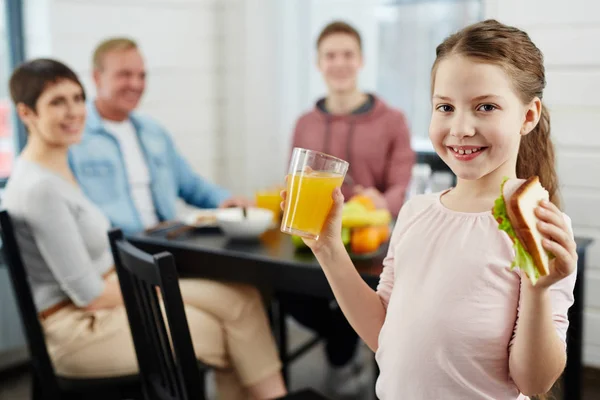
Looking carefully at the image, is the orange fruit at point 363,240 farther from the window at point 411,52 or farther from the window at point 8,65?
the window at point 8,65

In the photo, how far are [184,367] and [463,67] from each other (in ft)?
2.94

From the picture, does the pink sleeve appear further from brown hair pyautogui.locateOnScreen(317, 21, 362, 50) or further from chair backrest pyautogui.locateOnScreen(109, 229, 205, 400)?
brown hair pyautogui.locateOnScreen(317, 21, 362, 50)

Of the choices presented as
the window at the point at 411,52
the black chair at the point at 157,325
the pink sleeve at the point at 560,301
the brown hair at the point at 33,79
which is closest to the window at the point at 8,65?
the brown hair at the point at 33,79

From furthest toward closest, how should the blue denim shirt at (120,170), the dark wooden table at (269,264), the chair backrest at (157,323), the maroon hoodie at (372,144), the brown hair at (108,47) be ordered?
the maroon hoodie at (372,144), the brown hair at (108,47), the blue denim shirt at (120,170), the dark wooden table at (269,264), the chair backrest at (157,323)

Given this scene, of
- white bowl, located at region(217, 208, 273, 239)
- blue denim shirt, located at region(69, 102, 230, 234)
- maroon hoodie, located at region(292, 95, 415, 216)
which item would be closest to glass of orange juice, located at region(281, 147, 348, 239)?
white bowl, located at region(217, 208, 273, 239)

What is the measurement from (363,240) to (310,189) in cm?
77

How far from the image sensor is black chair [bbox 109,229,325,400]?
1384 millimetres

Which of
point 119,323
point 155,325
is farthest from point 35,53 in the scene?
point 155,325

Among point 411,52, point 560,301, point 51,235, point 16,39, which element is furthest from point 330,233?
point 411,52

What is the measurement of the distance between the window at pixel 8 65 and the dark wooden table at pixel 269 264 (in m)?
1.10

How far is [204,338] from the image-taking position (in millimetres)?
1999

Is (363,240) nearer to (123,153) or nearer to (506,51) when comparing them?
(506,51)

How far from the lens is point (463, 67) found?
88 centimetres

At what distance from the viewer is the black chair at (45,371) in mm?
1847
